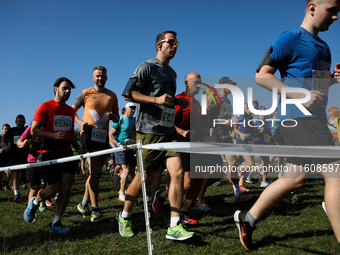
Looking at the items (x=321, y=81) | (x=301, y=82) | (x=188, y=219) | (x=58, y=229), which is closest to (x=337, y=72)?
(x=321, y=81)

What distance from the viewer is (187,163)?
441cm

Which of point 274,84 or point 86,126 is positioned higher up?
point 274,84

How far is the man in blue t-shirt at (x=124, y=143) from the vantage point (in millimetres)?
5910

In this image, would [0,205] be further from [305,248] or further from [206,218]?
[305,248]

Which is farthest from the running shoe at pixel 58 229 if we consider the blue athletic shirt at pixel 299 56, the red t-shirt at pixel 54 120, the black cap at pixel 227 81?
the blue athletic shirt at pixel 299 56

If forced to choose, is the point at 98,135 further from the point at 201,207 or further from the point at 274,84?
the point at 274,84

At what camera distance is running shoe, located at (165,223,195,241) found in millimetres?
2830

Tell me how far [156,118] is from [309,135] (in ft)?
5.27

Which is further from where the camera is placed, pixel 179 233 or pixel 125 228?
pixel 125 228

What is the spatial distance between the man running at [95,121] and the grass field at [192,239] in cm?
55

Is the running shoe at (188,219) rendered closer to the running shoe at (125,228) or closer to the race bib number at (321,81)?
the running shoe at (125,228)

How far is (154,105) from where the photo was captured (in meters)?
3.28

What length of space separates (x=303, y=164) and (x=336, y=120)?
1.89 feet

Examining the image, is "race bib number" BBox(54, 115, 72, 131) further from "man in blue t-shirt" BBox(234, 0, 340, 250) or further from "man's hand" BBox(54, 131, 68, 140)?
"man in blue t-shirt" BBox(234, 0, 340, 250)
